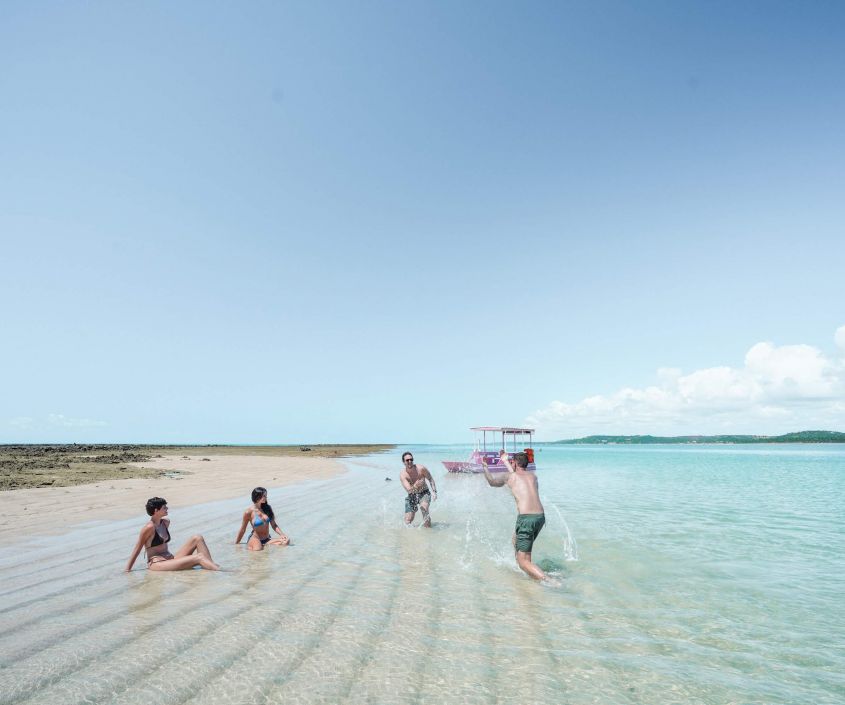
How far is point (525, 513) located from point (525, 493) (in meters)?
0.41

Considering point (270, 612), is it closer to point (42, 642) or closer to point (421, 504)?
point (42, 642)

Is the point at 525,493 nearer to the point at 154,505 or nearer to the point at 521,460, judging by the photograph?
the point at 521,460

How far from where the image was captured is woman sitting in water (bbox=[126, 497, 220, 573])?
9.32 metres

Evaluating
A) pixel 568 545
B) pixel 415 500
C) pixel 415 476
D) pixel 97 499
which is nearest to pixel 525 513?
pixel 568 545

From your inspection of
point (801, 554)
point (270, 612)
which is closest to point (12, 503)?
point (270, 612)

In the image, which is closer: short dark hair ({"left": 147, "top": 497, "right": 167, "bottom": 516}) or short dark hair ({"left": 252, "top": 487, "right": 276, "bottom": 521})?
short dark hair ({"left": 147, "top": 497, "right": 167, "bottom": 516})

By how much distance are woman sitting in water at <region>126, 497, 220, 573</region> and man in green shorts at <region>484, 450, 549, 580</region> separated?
6.15 m

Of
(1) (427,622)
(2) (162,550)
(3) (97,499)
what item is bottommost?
(1) (427,622)

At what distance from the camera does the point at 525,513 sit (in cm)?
966

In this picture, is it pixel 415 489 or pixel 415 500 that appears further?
pixel 415 500

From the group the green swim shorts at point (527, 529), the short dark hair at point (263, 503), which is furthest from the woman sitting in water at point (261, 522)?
the green swim shorts at point (527, 529)

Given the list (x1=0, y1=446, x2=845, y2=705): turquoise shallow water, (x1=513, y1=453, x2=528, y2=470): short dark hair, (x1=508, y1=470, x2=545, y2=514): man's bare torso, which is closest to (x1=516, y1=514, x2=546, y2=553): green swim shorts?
(x1=508, y1=470, x2=545, y2=514): man's bare torso

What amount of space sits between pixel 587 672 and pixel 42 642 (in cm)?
689

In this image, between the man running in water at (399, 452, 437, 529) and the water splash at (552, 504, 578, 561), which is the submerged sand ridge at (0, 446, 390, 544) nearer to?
the man running in water at (399, 452, 437, 529)
